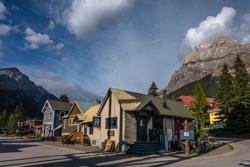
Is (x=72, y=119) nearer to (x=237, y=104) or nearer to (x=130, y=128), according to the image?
(x=130, y=128)

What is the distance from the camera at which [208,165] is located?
675 inches

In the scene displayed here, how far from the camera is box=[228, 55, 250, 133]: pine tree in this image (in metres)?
49.2

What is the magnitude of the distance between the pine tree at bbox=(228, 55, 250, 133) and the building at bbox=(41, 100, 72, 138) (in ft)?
105

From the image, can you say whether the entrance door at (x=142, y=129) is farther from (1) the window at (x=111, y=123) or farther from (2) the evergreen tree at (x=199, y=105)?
(2) the evergreen tree at (x=199, y=105)

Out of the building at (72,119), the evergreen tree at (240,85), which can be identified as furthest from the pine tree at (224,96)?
the building at (72,119)

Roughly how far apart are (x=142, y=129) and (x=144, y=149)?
3167 millimetres

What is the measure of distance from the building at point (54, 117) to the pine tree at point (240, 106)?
1262 inches

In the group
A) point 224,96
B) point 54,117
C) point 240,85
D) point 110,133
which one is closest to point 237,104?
point 240,85

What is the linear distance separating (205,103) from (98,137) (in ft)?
122

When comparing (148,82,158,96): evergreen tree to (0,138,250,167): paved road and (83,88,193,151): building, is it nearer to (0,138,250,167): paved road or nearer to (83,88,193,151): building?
(83,88,193,151): building

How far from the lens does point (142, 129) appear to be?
96.1ft

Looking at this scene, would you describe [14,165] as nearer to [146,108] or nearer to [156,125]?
[146,108]

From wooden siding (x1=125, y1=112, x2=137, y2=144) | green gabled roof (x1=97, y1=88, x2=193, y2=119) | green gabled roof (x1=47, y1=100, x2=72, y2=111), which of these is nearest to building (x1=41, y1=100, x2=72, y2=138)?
green gabled roof (x1=47, y1=100, x2=72, y2=111)

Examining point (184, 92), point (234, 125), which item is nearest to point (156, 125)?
point (234, 125)
